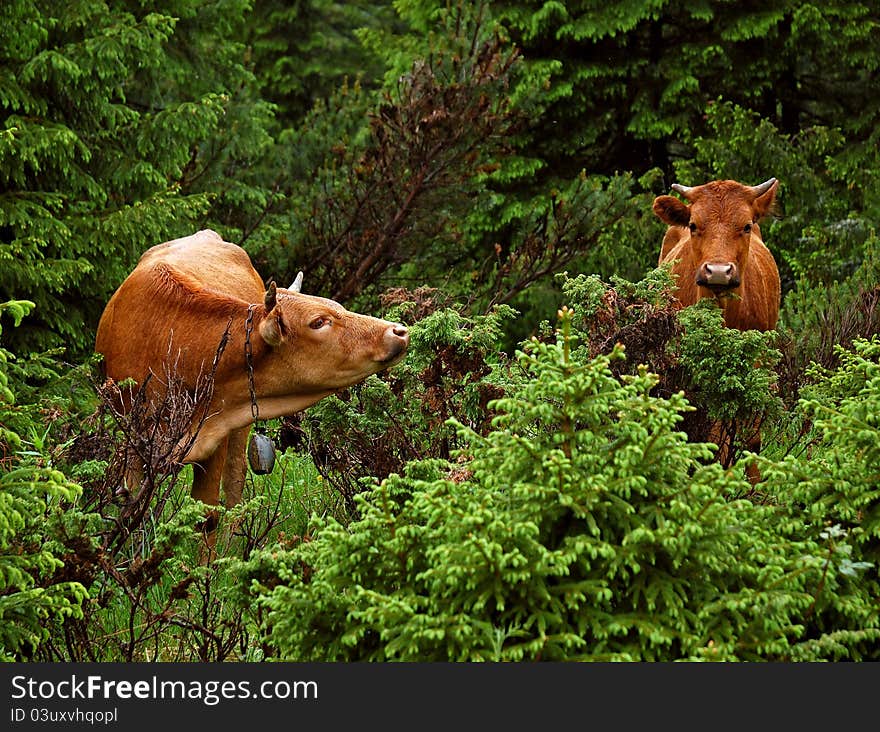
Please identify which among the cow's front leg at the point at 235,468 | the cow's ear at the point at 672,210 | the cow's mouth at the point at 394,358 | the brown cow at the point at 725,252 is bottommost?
the cow's front leg at the point at 235,468

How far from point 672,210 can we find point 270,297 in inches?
143

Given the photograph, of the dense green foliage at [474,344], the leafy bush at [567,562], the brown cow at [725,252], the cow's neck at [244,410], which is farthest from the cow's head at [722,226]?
the leafy bush at [567,562]

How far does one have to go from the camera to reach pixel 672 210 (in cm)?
849

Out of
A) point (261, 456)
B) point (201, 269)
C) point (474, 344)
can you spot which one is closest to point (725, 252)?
Result: point (474, 344)

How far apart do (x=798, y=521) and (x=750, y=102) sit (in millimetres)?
11624

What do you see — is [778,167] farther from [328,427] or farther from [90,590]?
[90,590]

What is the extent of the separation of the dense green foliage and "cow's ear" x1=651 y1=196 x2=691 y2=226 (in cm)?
127

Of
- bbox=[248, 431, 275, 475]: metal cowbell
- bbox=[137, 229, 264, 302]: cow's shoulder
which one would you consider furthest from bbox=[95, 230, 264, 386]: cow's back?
bbox=[248, 431, 275, 475]: metal cowbell

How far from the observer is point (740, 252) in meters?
7.91

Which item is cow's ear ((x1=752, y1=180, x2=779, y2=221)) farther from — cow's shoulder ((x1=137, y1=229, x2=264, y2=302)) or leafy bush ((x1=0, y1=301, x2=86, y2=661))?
leafy bush ((x1=0, y1=301, x2=86, y2=661))

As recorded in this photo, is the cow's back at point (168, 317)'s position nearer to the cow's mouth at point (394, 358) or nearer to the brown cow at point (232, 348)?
the brown cow at point (232, 348)

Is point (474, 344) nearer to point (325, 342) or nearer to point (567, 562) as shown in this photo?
point (325, 342)

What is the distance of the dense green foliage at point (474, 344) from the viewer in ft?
11.7

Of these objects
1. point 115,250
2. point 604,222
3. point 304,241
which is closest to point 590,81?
point 604,222
